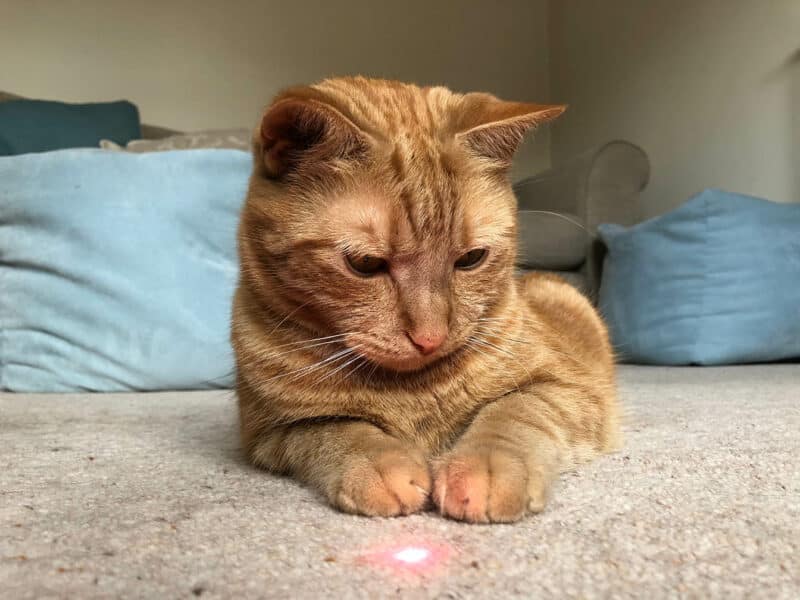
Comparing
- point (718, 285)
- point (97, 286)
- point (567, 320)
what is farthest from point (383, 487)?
point (718, 285)

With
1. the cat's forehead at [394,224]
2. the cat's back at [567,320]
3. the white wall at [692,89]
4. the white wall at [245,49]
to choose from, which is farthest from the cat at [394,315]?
the white wall at [245,49]

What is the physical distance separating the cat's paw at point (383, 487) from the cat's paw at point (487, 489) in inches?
0.9

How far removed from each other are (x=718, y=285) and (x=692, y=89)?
1.43 metres

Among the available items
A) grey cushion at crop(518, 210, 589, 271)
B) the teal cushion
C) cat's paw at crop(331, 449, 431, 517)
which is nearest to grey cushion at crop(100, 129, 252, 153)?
the teal cushion

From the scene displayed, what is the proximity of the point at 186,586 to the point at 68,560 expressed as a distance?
0.15m

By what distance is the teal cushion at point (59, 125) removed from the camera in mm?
2992

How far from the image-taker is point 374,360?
0.96 m

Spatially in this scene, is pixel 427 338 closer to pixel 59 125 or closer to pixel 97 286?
pixel 97 286

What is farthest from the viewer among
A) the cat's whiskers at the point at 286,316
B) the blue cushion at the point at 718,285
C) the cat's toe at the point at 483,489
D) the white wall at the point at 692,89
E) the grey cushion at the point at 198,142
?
the white wall at the point at 692,89

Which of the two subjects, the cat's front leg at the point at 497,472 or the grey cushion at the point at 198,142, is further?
the grey cushion at the point at 198,142

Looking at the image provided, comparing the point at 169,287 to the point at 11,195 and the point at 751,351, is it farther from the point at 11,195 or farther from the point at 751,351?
the point at 751,351

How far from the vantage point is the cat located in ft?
2.93

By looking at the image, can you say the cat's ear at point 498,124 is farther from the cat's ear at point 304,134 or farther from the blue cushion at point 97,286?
the blue cushion at point 97,286

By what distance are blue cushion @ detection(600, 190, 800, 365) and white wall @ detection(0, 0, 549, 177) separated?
141 cm
